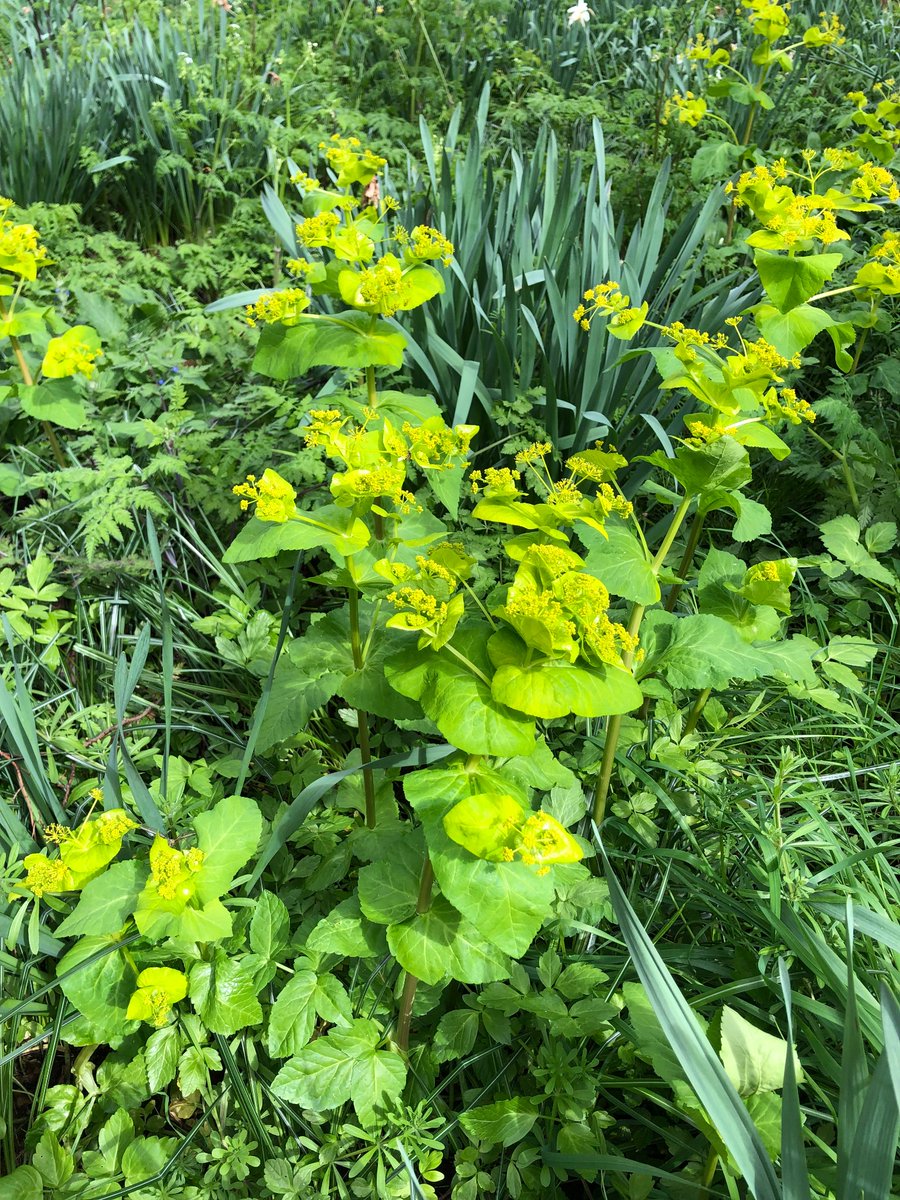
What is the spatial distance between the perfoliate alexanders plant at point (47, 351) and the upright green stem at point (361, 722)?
135cm

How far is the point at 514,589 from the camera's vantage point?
94cm

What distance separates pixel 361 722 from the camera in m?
1.34

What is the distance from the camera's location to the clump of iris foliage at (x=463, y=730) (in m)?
1.00

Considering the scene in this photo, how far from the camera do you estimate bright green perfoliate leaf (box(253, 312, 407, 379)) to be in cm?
135

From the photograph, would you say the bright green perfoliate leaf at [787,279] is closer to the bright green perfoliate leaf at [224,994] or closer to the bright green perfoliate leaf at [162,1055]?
the bright green perfoliate leaf at [224,994]

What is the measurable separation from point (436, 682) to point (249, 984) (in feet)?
2.07

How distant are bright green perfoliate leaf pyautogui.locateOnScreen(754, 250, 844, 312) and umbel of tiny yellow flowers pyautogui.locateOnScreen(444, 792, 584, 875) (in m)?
1.10

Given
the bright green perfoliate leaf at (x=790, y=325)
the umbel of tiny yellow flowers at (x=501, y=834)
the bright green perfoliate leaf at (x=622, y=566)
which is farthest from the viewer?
the bright green perfoliate leaf at (x=790, y=325)

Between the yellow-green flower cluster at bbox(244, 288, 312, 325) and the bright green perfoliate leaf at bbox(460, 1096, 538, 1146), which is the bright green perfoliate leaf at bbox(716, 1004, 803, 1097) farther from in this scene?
the yellow-green flower cluster at bbox(244, 288, 312, 325)

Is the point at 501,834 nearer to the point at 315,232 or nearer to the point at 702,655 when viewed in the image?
the point at 702,655

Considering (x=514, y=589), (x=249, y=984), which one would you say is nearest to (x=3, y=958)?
(x=249, y=984)

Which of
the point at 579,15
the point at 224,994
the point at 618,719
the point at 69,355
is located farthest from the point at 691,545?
the point at 579,15

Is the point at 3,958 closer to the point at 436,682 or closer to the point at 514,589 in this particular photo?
the point at 436,682

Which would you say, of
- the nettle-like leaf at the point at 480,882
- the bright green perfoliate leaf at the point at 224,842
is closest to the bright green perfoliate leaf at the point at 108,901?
the bright green perfoliate leaf at the point at 224,842
